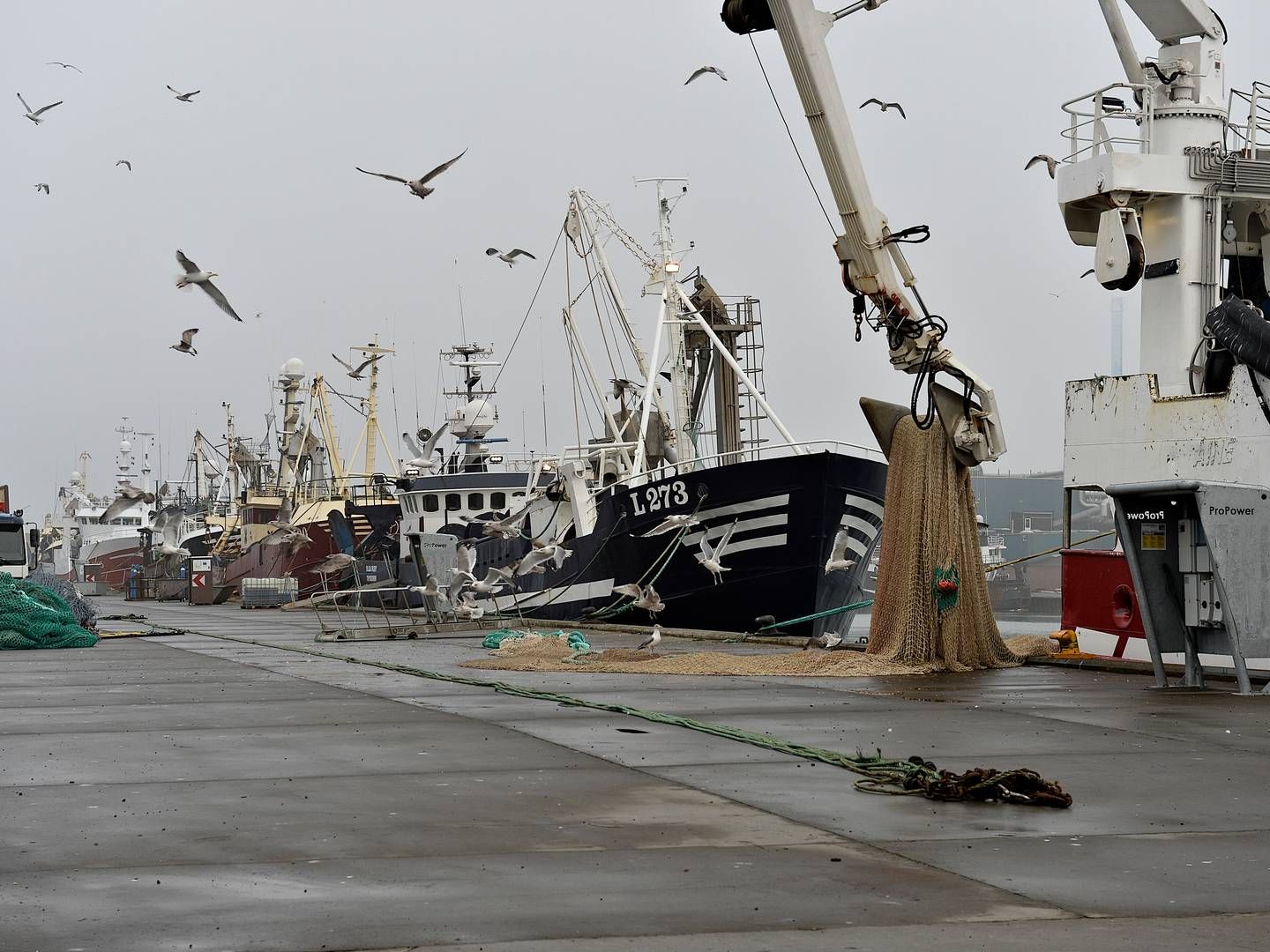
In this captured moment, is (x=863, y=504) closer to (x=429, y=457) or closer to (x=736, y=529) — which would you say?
(x=736, y=529)

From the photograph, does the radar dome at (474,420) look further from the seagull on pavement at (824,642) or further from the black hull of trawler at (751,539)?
the seagull on pavement at (824,642)

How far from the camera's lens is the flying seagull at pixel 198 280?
20.8m

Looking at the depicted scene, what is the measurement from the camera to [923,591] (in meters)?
15.8

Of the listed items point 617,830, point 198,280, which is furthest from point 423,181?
point 617,830

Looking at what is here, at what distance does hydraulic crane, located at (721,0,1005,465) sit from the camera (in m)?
→ 16.7

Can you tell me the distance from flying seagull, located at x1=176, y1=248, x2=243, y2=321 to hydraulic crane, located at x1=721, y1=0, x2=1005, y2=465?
788 centimetres

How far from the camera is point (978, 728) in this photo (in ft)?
33.9

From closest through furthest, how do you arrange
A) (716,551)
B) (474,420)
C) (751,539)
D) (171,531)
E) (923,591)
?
(923,591) < (716,551) < (751,539) < (171,531) < (474,420)

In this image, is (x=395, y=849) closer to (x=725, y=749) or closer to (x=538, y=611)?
(x=725, y=749)

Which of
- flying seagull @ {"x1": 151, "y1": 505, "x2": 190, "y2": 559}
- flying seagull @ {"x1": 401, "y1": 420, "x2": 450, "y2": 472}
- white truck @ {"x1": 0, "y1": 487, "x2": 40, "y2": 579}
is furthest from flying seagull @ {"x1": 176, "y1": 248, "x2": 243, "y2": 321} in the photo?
flying seagull @ {"x1": 401, "y1": 420, "x2": 450, "y2": 472}

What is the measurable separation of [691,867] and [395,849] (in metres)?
1.24

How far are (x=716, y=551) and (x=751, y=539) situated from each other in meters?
0.66

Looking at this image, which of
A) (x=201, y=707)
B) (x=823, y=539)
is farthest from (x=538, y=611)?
(x=201, y=707)

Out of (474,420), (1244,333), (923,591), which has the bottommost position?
(923,591)
